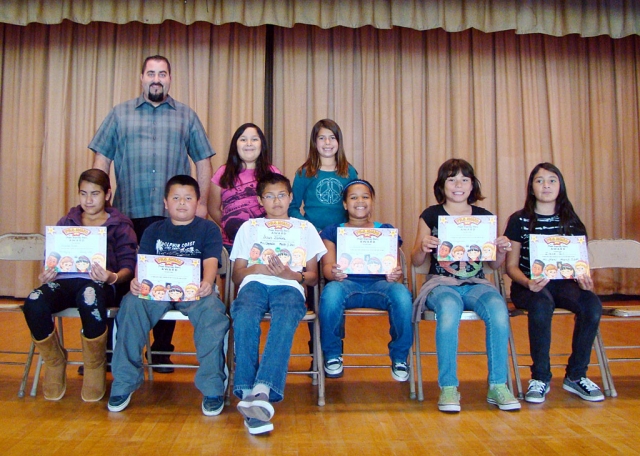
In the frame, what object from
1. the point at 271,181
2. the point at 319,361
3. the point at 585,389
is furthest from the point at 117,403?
the point at 585,389

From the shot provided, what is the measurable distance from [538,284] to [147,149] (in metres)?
2.22

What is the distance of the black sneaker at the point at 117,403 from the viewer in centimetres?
250

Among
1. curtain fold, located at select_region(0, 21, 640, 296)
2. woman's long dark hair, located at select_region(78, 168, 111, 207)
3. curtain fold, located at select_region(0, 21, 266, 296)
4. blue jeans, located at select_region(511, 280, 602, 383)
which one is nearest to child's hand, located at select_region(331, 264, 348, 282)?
blue jeans, located at select_region(511, 280, 602, 383)

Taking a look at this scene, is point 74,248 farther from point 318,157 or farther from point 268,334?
point 318,157

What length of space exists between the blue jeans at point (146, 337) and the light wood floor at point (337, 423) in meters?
0.13

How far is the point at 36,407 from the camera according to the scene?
255 centimetres

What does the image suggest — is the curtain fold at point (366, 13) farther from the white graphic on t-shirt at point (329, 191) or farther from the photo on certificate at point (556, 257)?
the photo on certificate at point (556, 257)

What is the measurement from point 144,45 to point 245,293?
414 centimetres

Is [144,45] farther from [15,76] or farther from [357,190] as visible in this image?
[357,190]

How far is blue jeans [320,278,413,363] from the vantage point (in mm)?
2762

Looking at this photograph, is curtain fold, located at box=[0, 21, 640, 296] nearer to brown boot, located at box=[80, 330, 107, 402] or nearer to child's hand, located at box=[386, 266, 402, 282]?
child's hand, located at box=[386, 266, 402, 282]

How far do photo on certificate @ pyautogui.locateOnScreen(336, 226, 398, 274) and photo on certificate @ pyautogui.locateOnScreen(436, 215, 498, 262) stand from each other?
24 centimetres

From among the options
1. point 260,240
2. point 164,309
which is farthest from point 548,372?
point 164,309

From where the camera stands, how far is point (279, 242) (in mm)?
2754
